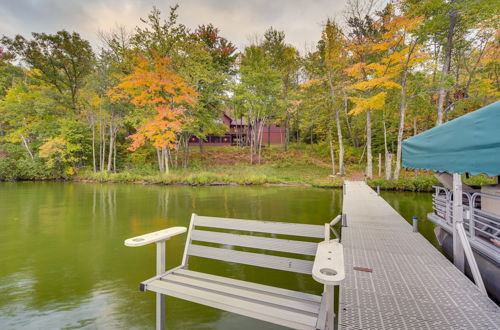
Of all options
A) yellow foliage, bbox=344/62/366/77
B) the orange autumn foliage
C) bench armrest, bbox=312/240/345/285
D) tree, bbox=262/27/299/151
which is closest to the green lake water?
bench armrest, bbox=312/240/345/285

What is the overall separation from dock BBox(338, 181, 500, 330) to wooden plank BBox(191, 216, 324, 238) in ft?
2.56

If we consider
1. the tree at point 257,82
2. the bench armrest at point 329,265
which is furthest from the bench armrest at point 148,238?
the tree at point 257,82

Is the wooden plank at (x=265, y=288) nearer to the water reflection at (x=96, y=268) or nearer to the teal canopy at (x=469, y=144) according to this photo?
the water reflection at (x=96, y=268)

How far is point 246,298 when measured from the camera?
2037 millimetres

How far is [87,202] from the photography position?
424 inches

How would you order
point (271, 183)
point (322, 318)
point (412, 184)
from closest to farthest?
point (322, 318) < point (412, 184) < point (271, 183)

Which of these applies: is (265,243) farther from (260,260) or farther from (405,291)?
(405,291)

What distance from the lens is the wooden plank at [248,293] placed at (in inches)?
74.6

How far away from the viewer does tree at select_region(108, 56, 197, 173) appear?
16953 mm

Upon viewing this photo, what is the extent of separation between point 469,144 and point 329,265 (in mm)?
2220

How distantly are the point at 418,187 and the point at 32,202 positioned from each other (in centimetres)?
1858

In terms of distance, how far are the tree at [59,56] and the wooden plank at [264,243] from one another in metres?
24.5

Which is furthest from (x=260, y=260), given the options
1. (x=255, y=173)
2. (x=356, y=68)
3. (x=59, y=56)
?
(x=59, y=56)

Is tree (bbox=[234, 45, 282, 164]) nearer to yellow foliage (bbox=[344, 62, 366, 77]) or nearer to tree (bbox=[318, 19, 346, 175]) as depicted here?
tree (bbox=[318, 19, 346, 175])
